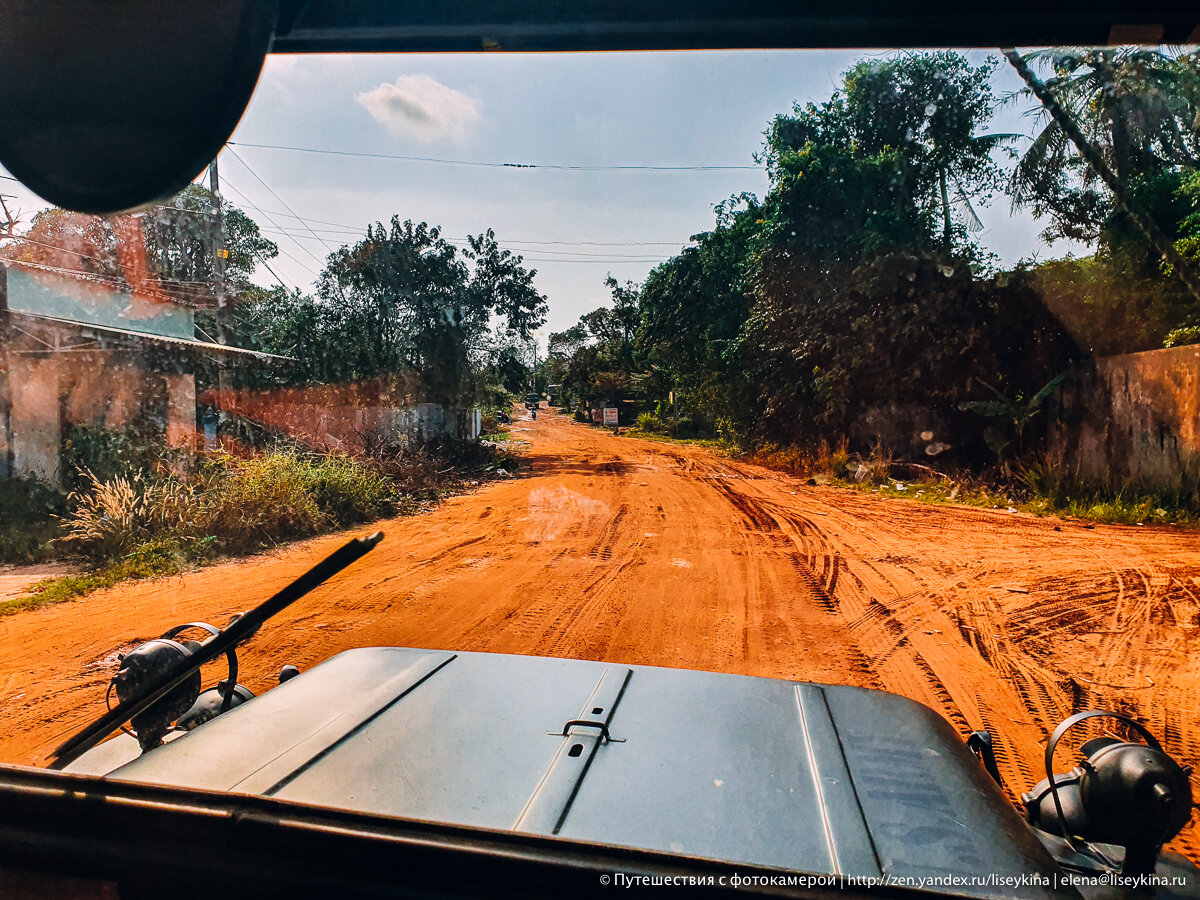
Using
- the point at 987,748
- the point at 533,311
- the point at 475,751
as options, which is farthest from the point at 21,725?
the point at 533,311

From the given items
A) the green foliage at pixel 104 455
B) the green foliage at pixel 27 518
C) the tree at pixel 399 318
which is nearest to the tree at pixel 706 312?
the tree at pixel 399 318

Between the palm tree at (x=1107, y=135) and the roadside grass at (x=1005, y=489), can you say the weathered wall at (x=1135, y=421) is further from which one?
the palm tree at (x=1107, y=135)

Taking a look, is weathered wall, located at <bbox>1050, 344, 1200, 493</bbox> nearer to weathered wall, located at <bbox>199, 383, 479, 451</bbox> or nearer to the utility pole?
weathered wall, located at <bbox>199, 383, 479, 451</bbox>

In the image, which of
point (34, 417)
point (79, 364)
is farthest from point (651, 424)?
point (34, 417)

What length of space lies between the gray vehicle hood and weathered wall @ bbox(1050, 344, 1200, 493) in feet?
35.8

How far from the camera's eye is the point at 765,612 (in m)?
6.00

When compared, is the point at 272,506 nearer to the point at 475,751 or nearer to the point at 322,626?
the point at 322,626

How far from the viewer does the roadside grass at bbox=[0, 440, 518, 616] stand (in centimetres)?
776

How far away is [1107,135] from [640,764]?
60.0ft

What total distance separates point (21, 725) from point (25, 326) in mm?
8996

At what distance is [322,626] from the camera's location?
18.7 feet

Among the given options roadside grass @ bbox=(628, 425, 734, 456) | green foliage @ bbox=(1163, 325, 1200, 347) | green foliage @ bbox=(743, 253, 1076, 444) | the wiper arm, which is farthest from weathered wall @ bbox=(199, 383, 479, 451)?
green foliage @ bbox=(1163, 325, 1200, 347)

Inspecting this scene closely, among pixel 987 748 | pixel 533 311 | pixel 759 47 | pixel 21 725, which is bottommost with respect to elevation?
pixel 21 725

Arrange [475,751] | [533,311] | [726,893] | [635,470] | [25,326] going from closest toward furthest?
[726,893], [475,751], [25,326], [635,470], [533,311]
